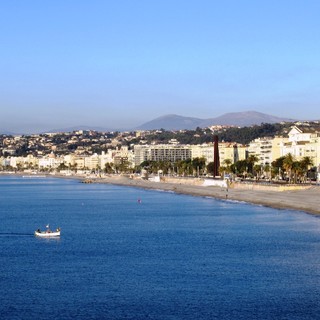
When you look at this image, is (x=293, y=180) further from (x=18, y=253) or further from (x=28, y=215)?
(x=18, y=253)

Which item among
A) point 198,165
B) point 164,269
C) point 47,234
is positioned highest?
point 198,165

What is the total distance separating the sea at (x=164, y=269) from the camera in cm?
2514

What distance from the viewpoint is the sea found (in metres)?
25.1

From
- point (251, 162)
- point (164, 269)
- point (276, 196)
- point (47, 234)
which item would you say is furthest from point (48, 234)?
point (251, 162)

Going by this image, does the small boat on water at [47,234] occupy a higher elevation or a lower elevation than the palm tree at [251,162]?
lower

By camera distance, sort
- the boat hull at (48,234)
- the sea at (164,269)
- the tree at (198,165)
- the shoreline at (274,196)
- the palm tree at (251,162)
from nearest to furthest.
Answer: the sea at (164,269)
the boat hull at (48,234)
the shoreline at (274,196)
the palm tree at (251,162)
the tree at (198,165)

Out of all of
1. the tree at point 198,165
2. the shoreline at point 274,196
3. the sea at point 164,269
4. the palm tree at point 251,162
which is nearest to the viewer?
the sea at point 164,269

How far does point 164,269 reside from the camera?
31.7m

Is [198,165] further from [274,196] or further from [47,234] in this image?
[47,234]

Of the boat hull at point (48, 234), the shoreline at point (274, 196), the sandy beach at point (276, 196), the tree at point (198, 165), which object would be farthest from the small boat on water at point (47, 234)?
the tree at point (198, 165)

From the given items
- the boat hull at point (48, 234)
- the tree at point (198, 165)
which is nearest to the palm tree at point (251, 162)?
the tree at point (198, 165)

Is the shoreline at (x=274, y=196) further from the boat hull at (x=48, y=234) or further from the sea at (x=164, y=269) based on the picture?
the boat hull at (x=48, y=234)

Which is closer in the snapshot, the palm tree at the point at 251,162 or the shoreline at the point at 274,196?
the shoreline at the point at 274,196

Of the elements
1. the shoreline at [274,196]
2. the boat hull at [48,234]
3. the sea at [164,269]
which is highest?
the shoreline at [274,196]
